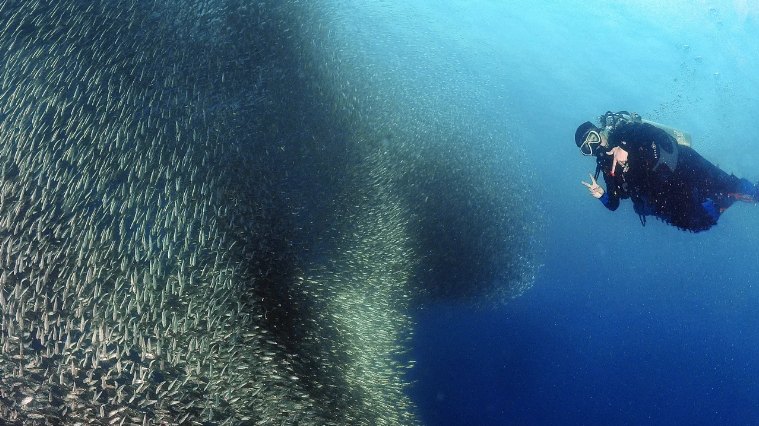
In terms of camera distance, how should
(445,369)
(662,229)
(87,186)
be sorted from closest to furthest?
(87,186)
(445,369)
(662,229)

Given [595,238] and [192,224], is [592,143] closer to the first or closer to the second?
[192,224]

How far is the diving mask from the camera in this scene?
568 cm

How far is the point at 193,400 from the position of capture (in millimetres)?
3854

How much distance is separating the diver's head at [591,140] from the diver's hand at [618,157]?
0.45 feet

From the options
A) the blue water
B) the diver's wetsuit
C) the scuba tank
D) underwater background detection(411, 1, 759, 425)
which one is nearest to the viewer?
the diver's wetsuit

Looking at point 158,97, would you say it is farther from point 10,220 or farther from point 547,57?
point 547,57

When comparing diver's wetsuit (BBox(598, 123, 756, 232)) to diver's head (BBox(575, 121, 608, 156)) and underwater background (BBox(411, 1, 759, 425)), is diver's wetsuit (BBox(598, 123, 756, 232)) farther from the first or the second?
underwater background (BBox(411, 1, 759, 425))

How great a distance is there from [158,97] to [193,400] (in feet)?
13.8

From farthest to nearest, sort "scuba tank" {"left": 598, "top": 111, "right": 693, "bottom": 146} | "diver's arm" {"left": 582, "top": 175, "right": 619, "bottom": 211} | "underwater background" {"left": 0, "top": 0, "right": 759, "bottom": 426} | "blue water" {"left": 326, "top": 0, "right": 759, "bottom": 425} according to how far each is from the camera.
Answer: "blue water" {"left": 326, "top": 0, "right": 759, "bottom": 425}, "scuba tank" {"left": 598, "top": 111, "right": 693, "bottom": 146}, "diver's arm" {"left": 582, "top": 175, "right": 619, "bottom": 211}, "underwater background" {"left": 0, "top": 0, "right": 759, "bottom": 426}

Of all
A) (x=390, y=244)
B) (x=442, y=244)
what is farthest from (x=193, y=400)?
(x=442, y=244)

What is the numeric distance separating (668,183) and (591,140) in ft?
4.08

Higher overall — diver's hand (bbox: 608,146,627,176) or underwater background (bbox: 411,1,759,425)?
diver's hand (bbox: 608,146,627,176)

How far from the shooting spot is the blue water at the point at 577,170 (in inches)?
690

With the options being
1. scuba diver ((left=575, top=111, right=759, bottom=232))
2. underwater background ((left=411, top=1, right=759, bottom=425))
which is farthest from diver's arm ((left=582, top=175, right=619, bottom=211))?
underwater background ((left=411, top=1, right=759, bottom=425))
